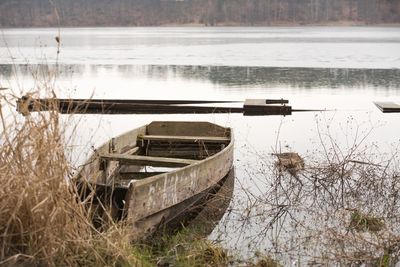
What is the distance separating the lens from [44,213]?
4.45 metres

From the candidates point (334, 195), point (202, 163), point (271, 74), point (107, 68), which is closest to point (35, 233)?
point (202, 163)

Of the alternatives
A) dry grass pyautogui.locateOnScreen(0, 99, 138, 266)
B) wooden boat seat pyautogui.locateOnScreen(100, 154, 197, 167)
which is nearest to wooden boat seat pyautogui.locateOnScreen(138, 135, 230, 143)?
wooden boat seat pyautogui.locateOnScreen(100, 154, 197, 167)

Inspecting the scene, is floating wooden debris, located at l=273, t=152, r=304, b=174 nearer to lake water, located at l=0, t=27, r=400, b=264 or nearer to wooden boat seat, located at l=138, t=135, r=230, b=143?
lake water, located at l=0, t=27, r=400, b=264

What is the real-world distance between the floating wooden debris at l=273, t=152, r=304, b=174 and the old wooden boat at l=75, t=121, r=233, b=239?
850 millimetres

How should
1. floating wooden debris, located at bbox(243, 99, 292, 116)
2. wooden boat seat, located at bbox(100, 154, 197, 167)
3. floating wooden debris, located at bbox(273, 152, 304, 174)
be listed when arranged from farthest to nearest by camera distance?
floating wooden debris, located at bbox(243, 99, 292, 116)
floating wooden debris, located at bbox(273, 152, 304, 174)
wooden boat seat, located at bbox(100, 154, 197, 167)

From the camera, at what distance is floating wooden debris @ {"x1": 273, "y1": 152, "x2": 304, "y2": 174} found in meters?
8.91

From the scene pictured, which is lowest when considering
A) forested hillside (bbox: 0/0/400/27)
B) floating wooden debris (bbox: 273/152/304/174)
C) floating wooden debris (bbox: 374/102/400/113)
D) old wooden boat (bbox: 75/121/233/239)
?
floating wooden debris (bbox: 273/152/304/174)

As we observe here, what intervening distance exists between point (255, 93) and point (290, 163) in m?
9.97

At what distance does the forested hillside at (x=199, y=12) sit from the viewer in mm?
95562

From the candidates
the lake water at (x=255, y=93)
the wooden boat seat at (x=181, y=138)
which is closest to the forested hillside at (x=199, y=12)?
the lake water at (x=255, y=93)

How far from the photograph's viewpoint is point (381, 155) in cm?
1015

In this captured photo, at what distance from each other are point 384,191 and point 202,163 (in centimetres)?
257

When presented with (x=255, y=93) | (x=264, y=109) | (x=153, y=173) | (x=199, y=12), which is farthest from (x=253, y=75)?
(x=199, y=12)

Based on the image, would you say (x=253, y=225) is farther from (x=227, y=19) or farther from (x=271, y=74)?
(x=227, y=19)
